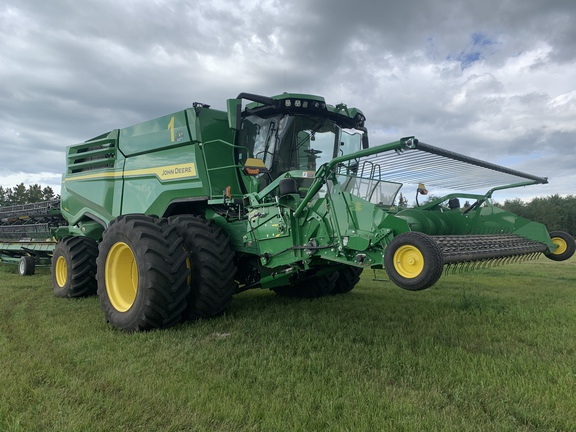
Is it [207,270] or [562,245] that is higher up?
[562,245]

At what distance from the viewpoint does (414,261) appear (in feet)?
11.1

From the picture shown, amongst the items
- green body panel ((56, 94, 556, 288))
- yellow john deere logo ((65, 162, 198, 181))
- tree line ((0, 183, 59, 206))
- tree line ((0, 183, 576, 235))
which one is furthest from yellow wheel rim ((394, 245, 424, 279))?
tree line ((0, 183, 59, 206))

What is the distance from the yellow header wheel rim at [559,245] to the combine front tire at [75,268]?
7.10 meters

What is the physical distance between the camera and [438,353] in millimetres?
3764

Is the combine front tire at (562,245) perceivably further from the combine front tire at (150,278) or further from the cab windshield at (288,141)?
A: the combine front tire at (150,278)

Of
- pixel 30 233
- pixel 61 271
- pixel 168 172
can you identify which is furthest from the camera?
pixel 30 233

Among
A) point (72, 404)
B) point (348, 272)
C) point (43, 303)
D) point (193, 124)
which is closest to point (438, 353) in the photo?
point (72, 404)

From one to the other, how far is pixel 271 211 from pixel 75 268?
422 cm

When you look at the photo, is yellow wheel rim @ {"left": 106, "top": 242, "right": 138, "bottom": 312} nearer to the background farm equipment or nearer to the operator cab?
the operator cab

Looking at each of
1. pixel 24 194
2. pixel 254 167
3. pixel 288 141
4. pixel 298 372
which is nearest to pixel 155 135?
pixel 254 167

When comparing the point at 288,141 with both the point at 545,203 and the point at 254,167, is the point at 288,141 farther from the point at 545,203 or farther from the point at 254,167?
the point at 545,203

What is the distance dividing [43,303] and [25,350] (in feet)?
9.35

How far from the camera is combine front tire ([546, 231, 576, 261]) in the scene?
5.26 meters

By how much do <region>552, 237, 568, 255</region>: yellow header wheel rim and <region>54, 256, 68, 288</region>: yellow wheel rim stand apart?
307 inches
